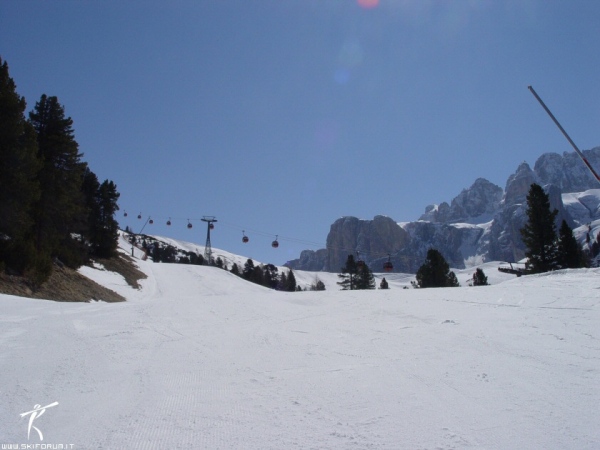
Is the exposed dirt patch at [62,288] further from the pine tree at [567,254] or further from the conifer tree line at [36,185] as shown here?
the pine tree at [567,254]

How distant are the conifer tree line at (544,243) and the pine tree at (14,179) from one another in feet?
133

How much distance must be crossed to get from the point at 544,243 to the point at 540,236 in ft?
2.52

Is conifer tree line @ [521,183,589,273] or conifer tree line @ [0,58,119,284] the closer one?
conifer tree line @ [0,58,119,284]

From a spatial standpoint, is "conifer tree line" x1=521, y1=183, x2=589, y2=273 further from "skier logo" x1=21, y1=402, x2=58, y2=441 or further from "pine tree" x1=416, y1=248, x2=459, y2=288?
"skier logo" x1=21, y1=402, x2=58, y2=441

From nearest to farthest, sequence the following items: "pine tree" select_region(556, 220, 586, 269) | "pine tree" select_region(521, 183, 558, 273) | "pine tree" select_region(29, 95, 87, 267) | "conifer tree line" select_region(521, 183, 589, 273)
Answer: "pine tree" select_region(29, 95, 87, 267), "pine tree" select_region(556, 220, 586, 269), "conifer tree line" select_region(521, 183, 589, 273), "pine tree" select_region(521, 183, 558, 273)

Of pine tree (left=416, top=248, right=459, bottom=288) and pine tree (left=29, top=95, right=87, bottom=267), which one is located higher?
pine tree (left=29, top=95, right=87, bottom=267)

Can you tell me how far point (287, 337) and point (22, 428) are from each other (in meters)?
5.43

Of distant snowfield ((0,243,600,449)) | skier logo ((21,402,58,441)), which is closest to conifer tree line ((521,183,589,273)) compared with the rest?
distant snowfield ((0,243,600,449))

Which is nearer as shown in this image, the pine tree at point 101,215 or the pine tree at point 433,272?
the pine tree at point 101,215

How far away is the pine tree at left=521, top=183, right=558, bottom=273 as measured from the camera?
39844mm

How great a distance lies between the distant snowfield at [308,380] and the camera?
371 cm

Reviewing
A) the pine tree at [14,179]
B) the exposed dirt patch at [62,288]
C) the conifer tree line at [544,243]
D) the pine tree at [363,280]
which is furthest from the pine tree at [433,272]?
the pine tree at [14,179]

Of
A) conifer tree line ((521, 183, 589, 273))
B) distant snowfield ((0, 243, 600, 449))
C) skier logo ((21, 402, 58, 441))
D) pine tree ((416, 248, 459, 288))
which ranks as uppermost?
conifer tree line ((521, 183, 589, 273))

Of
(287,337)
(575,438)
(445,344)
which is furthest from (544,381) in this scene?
(287,337)
